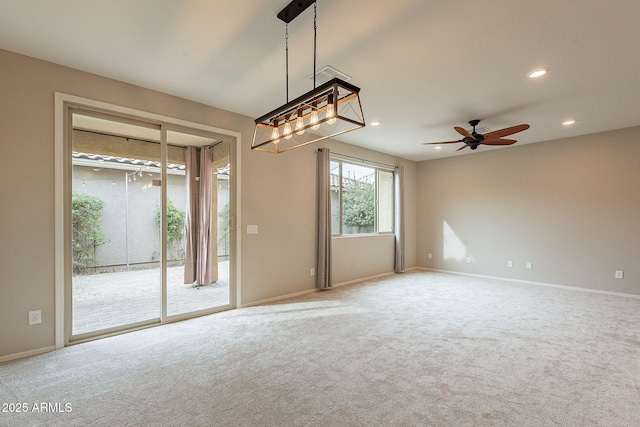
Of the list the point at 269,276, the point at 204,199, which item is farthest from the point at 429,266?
the point at 204,199

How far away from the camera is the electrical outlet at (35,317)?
2.81 metres

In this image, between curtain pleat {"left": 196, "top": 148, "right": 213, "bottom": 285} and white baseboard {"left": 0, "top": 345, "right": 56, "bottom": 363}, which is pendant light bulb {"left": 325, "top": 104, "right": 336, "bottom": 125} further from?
white baseboard {"left": 0, "top": 345, "right": 56, "bottom": 363}

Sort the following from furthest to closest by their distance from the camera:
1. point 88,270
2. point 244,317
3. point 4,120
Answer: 1. point 244,317
2. point 88,270
3. point 4,120

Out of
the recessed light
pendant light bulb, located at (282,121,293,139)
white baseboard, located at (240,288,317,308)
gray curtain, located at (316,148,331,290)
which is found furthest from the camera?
gray curtain, located at (316,148,331,290)

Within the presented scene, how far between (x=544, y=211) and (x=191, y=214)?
20.6ft

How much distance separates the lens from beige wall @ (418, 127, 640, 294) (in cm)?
494

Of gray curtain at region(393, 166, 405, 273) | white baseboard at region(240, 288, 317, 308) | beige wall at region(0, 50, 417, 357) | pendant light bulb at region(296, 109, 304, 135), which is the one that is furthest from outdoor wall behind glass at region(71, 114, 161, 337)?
gray curtain at region(393, 166, 405, 273)

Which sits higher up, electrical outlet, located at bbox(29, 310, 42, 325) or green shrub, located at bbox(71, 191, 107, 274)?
green shrub, located at bbox(71, 191, 107, 274)

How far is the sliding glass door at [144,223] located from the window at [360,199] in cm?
230

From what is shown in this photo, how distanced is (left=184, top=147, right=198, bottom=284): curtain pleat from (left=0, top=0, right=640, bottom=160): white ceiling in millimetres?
817

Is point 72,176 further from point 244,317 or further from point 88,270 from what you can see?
point 244,317

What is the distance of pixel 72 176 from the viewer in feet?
10.2

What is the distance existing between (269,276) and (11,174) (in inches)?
122

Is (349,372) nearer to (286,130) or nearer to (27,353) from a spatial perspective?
(286,130)
